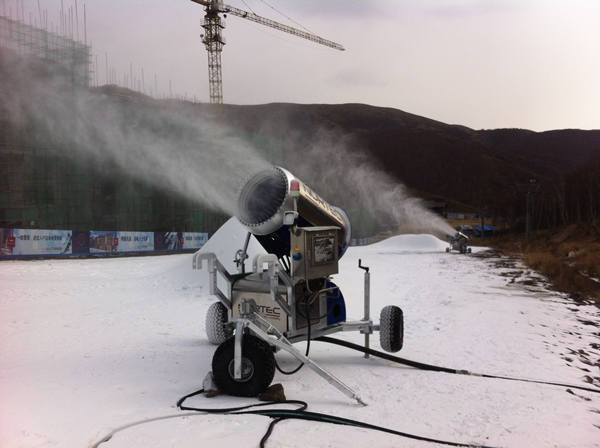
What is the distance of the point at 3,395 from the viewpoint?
18.1 ft

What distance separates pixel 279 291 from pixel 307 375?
121 cm

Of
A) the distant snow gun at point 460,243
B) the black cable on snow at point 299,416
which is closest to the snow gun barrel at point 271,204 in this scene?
the black cable on snow at point 299,416

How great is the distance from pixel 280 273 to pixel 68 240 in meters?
27.7

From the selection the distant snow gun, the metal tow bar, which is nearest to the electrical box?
the metal tow bar

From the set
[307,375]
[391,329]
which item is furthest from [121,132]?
[307,375]

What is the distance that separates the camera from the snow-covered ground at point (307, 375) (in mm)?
4457

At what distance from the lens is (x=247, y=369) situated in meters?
5.39

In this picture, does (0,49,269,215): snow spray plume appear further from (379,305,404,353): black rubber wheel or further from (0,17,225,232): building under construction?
(379,305,404,353): black rubber wheel

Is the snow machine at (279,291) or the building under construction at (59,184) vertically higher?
the building under construction at (59,184)

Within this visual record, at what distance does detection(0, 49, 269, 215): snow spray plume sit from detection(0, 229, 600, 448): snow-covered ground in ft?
87.7

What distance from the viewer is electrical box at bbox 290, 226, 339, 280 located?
5945 millimetres

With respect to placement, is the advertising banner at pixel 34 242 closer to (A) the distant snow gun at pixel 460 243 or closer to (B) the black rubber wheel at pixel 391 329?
(A) the distant snow gun at pixel 460 243

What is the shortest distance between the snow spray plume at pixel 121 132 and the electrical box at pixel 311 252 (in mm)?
30856

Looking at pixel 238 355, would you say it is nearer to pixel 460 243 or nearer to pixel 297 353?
pixel 297 353
